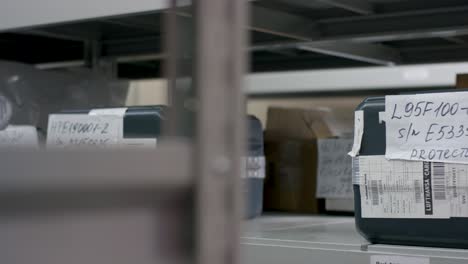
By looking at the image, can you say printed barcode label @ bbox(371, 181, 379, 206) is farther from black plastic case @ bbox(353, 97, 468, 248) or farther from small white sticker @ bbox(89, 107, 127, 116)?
small white sticker @ bbox(89, 107, 127, 116)

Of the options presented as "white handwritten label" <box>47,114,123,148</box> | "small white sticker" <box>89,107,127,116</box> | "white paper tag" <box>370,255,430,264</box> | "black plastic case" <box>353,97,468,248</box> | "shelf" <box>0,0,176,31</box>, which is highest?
"shelf" <box>0,0,176,31</box>

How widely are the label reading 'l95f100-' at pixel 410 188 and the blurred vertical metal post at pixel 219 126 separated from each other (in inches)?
21.6

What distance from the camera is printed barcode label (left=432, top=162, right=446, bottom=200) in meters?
0.98

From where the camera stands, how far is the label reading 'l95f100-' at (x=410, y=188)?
3.19 feet

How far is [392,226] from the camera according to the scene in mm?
1028

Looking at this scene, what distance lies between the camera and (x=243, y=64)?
19.6 inches

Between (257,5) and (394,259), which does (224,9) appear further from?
(257,5)

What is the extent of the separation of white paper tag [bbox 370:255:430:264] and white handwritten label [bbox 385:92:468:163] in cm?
13

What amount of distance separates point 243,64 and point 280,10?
3.02 feet

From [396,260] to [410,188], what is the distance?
0.10 metres

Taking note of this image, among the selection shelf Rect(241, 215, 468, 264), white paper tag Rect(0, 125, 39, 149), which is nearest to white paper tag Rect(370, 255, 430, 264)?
shelf Rect(241, 215, 468, 264)

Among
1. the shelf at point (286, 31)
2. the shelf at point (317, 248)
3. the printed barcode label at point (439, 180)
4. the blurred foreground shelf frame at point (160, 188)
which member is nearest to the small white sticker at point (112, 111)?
the shelf at point (286, 31)

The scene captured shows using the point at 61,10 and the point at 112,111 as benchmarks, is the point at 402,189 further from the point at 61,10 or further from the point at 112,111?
the point at 61,10

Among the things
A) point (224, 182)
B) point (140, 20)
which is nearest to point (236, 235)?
→ point (224, 182)
